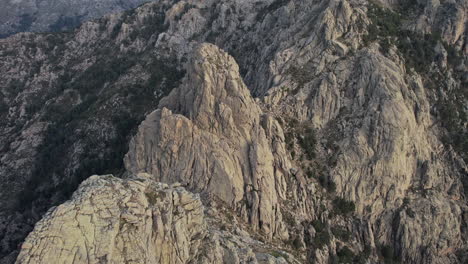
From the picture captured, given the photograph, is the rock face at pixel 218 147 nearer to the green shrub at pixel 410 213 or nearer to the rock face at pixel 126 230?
the rock face at pixel 126 230

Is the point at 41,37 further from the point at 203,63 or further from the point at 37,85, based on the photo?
the point at 203,63

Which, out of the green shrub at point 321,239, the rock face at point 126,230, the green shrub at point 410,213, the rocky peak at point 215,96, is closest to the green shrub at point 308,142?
the rocky peak at point 215,96

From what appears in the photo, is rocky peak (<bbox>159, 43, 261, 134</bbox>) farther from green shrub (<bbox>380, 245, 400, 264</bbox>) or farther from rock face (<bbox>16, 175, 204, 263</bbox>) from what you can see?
green shrub (<bbox>380, 245, 400, 264</bbox>)

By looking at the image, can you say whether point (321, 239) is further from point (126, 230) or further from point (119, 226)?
point (119, 226)

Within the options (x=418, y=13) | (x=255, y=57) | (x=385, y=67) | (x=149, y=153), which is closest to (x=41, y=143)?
(x=255, y=57)

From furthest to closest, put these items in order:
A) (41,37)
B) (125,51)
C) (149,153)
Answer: (41,37), (125,51), (149,153)

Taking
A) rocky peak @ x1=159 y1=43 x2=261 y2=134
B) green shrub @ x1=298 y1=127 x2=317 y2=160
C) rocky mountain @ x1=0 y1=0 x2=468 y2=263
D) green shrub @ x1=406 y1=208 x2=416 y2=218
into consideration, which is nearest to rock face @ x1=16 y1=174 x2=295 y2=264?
rocky mountain @ x1=0 y1=0 x2=468 y2=263
